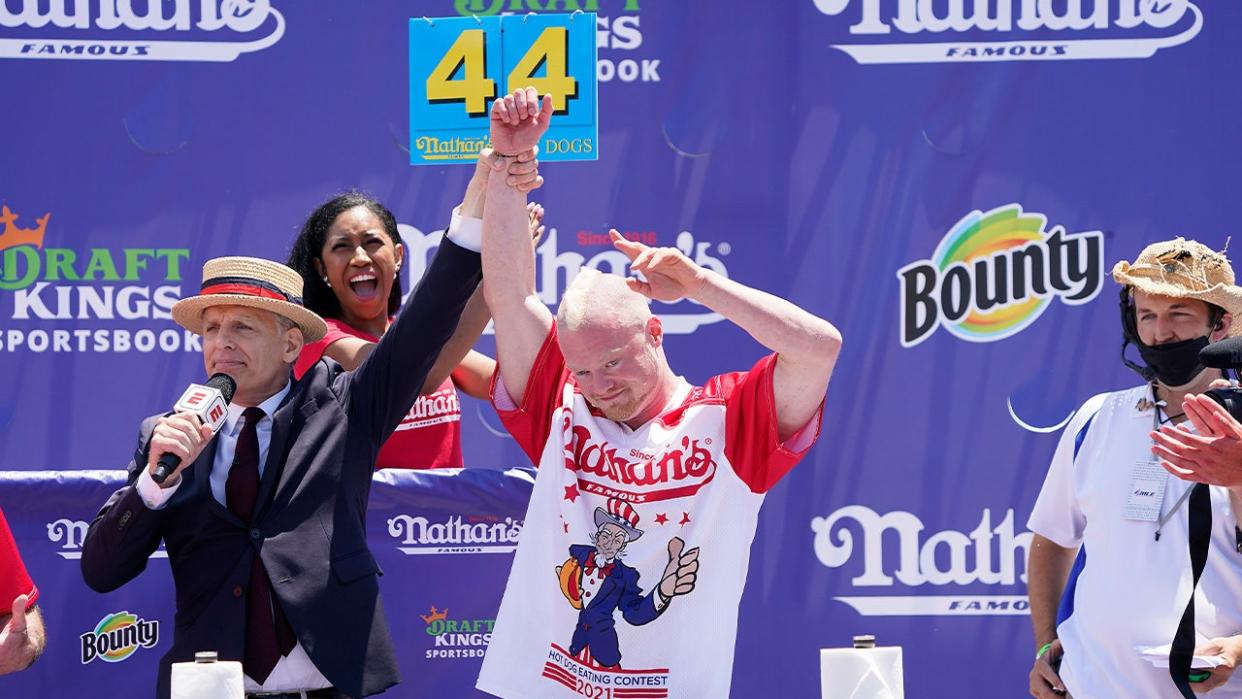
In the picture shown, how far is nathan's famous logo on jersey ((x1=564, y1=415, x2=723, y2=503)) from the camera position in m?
2.78

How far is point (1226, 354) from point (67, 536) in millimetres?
2897

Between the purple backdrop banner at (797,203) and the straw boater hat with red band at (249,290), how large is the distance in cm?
121

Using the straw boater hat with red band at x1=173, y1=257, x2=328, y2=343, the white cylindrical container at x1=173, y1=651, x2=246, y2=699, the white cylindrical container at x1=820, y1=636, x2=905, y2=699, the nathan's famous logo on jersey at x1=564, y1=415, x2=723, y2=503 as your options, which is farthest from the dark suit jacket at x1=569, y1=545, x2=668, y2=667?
the straw boater hat with red band at x1=173, y1=257, x2=328, y2=343

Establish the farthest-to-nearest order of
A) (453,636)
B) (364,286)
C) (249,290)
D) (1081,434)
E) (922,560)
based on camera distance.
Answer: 1. (922,560)
2. (364,286)
3. (453,636)
4. (1081,434)
5. (249,290)

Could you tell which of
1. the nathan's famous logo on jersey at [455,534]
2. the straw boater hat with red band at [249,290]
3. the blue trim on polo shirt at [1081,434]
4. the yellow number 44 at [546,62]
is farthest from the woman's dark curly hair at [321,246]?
the blue trim on polo shirt at [1081,434]

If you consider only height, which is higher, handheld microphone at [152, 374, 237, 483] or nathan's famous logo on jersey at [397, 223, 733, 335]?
nathan's famous logo on jersey at [397, 223, 733, 335]

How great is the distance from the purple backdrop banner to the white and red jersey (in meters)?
1.49

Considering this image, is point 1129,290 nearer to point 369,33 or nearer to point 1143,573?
point 1143,573

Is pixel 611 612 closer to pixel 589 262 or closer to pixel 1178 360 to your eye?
pixel 1178 360

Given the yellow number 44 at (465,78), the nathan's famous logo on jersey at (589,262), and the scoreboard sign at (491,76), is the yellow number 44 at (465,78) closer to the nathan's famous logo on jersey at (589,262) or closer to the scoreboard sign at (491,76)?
the scoreboard sign at (491,76)

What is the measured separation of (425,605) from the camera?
3.82m

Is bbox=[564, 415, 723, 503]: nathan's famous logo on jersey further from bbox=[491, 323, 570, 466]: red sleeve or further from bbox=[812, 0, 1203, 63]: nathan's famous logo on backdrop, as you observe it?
bbox=[812, 0, 1203, 63]: nathan's famous logo on backdrop

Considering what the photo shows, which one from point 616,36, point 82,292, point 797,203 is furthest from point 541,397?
point 82,292

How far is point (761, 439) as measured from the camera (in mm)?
2785
